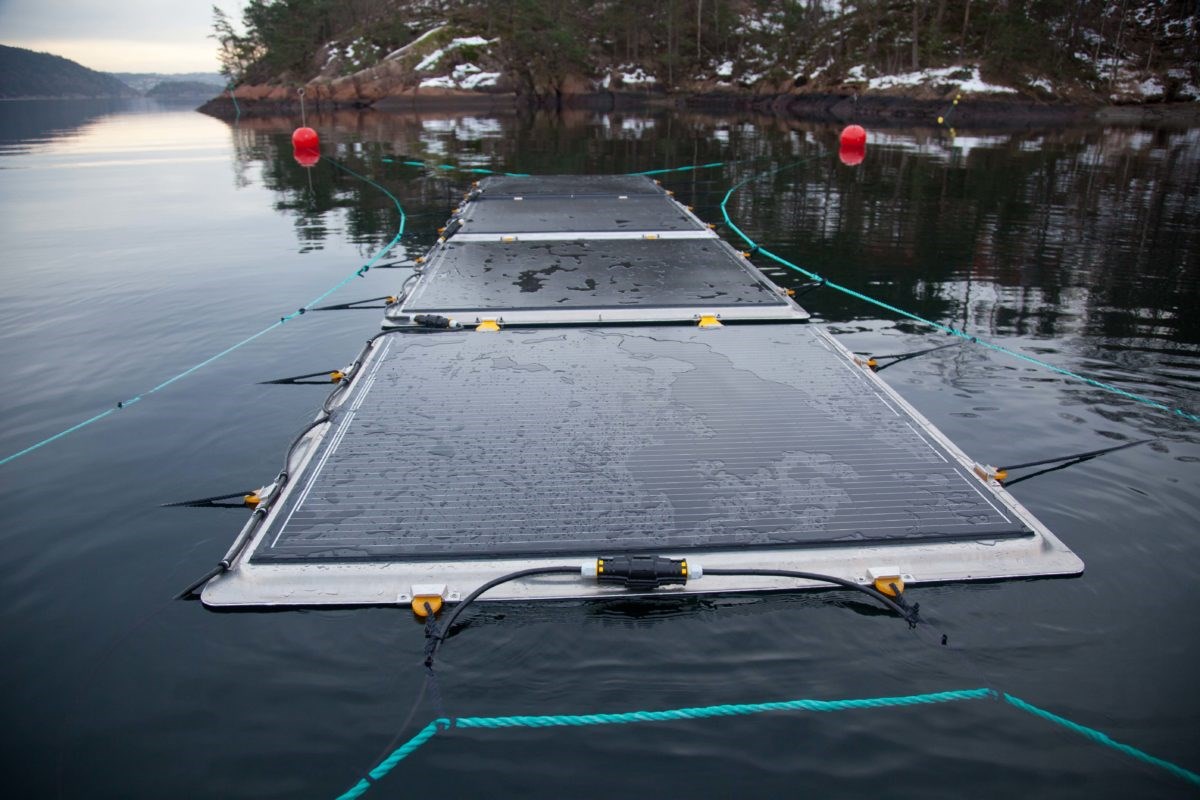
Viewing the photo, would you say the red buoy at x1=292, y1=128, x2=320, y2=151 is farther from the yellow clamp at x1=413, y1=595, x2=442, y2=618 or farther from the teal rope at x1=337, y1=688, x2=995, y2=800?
the teal rope at x1=337, y1=688, x2=995, y2=800

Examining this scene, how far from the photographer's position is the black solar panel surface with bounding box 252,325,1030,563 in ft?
12.4

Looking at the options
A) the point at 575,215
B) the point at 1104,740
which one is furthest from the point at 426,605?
the point at 575,215

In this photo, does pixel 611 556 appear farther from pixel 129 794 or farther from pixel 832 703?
pixel 129 794

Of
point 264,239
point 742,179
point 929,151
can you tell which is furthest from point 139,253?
point 929,151

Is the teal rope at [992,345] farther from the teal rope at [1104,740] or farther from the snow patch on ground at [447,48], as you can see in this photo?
the snow patch on ground at [447,48]

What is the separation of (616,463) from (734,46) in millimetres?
82762

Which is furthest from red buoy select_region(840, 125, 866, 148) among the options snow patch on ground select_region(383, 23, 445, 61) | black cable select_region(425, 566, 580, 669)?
snow patch on ground select_region(383, 23, 445, 61)

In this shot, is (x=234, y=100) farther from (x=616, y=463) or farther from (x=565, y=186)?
(x=616, y=463)

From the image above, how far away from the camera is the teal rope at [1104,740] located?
2.94 meters

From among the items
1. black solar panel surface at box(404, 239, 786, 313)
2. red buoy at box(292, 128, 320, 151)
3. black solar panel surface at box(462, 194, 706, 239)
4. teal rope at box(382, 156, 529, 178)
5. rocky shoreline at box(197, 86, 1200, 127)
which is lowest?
black solar panel surface at box(404, 239, 786, 313)

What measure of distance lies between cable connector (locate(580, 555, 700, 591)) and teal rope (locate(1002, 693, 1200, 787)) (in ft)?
5.26

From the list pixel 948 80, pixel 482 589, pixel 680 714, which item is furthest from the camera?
pixel 948 80

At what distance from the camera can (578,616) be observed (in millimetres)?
3795

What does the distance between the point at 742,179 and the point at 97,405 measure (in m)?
17.7
